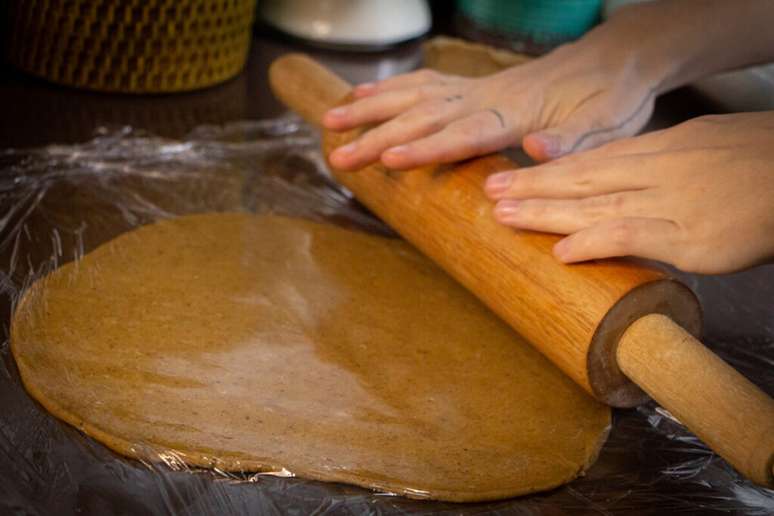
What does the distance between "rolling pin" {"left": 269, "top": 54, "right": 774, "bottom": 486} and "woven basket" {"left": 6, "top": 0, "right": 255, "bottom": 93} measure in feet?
2.12

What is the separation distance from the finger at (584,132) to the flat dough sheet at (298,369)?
23 centimetres

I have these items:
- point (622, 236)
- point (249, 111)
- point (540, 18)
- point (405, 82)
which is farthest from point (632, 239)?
point (540, 18)

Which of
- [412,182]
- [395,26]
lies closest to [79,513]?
[412,182]

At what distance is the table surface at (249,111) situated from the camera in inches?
54.6

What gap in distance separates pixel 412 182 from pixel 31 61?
917 millimetres

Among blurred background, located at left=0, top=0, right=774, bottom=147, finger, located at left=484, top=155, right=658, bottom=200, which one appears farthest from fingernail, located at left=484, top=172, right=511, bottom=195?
blurred background, located at left=0, top=0, right=774, bottom=147

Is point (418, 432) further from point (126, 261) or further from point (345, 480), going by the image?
point (126, 261)

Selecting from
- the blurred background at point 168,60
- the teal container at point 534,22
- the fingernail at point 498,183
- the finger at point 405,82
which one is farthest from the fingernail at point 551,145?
the teal container at point 534,22

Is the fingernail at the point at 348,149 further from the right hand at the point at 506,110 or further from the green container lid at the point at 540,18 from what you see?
the green container lid at the point at 540,18

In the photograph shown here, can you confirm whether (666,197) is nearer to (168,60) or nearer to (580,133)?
(580,133)

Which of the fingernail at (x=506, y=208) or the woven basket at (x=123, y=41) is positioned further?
the woven basket at (x=123, y=41)

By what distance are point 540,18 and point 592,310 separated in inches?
Result: 58.3

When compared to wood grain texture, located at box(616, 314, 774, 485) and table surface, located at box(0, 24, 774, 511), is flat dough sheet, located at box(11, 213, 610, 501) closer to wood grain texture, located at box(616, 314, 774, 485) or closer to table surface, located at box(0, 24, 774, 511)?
wood grain texture, located at box(616, 314, 774, 485)

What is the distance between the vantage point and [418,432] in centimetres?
106
